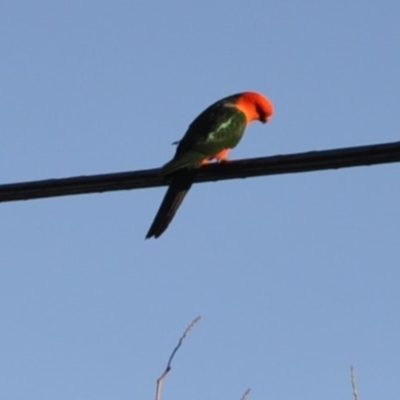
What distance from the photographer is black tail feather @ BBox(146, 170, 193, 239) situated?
267 inches

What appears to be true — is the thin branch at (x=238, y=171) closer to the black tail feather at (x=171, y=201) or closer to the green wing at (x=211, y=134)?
the black tail feather at (x=171, y=201)

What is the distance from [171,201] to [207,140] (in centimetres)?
132

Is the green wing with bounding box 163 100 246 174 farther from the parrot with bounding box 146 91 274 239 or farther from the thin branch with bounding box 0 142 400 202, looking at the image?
the thin branch with bounding box 0 142 400 202

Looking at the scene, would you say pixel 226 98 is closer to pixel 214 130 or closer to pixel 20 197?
pixel 214 130

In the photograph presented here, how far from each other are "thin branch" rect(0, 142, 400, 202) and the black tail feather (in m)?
1.29

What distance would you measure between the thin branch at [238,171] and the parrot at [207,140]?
628 millimetres

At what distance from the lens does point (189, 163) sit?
7172mm

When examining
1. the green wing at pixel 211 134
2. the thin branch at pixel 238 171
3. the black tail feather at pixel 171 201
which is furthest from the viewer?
the green wing at pixel 211 134

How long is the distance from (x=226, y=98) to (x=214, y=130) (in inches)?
42.1

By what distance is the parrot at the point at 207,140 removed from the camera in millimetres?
6863

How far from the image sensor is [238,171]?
5262 mm

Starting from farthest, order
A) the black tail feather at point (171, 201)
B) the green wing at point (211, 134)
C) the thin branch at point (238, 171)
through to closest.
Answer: the green wing at point (211, 134) → the black tail feather at point (171, 201) → the thin branch at point (238, 171)

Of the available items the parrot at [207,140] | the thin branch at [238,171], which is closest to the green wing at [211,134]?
the parrot at [207,140]

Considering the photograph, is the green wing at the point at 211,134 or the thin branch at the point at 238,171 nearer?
the thin branch at the point at 238,171
